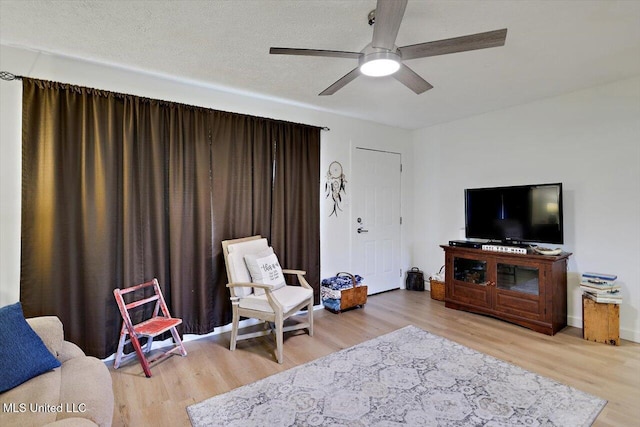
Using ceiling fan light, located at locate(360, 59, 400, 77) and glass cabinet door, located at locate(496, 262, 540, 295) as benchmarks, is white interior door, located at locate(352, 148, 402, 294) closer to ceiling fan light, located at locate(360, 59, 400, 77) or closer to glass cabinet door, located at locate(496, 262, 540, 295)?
glass cabinet door, located at locate(496, 262, 540, 295)

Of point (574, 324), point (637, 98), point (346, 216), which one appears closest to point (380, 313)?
point (346, 216)

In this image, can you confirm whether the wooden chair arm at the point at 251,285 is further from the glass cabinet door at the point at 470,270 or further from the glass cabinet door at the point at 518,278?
the glass cabinet door at the point at 518,278

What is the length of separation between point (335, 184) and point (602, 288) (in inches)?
116

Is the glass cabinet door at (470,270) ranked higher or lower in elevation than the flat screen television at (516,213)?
lower

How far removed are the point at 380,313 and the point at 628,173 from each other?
2.88 meters

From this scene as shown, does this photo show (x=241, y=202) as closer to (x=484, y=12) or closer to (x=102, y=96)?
(x=102, y=96)

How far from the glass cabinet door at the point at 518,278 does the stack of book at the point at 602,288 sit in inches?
15.8

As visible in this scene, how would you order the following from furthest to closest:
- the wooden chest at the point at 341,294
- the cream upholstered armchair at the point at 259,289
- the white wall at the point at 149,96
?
the wooden chest at the point at 341,294, the cream upholstered armchair at the point at 259,289, the white wall at the point at 149,96

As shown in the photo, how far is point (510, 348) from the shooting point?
2758 millimetres

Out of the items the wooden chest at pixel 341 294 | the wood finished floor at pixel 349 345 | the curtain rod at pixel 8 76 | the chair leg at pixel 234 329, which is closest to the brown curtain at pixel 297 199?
the wooden chest at pixel 341 294

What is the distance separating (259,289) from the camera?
295 cm

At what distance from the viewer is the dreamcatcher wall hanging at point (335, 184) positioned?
399 cm

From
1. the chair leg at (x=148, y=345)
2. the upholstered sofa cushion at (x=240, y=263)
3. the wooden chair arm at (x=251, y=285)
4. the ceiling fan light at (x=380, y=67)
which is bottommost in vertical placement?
the chair leg at (x=148, y=345)

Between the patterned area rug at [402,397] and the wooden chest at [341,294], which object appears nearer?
the patterned area rug at [402,397]
